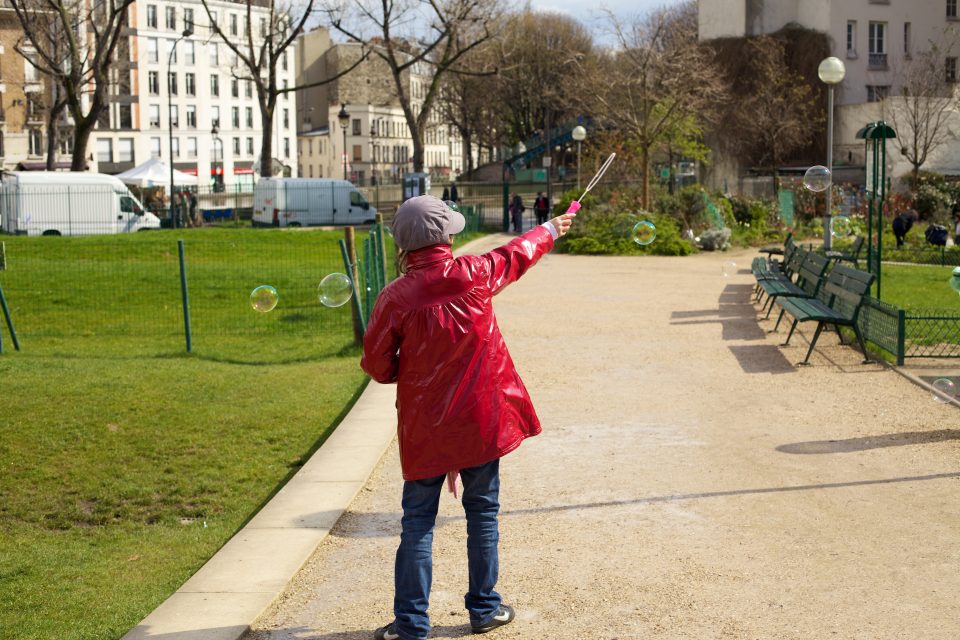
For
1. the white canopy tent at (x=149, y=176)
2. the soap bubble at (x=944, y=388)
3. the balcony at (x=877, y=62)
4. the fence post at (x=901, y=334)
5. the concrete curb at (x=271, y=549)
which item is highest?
the balcony at (x=877, y=62)

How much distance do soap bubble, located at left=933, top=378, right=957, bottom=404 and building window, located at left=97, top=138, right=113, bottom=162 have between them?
276 feet

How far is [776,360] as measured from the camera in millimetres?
12492

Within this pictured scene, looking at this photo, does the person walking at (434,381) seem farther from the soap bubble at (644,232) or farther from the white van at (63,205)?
the white van at (63,205)

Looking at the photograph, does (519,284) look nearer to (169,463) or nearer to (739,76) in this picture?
(169,463)

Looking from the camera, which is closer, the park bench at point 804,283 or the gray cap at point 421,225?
the gray cap at point 421,225

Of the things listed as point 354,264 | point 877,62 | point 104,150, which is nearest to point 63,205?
point 354,264

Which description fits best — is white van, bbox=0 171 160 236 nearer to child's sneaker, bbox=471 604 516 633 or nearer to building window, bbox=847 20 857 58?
child's sneaker, bbox=471 604 516 633

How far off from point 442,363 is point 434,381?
0.08 m

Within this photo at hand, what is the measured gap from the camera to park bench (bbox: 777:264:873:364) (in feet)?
40.2

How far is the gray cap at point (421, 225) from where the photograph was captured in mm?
4793

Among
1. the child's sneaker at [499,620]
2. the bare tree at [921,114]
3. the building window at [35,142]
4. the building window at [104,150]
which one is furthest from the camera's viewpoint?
the building window at [104,150]

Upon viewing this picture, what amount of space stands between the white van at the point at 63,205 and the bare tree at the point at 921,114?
90.0 feet

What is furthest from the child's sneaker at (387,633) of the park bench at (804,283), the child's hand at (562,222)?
the park bench at (804,283)

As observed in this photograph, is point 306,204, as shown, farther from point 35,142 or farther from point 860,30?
point 35,142
